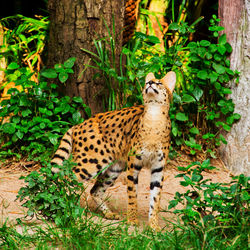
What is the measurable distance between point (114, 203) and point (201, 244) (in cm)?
214

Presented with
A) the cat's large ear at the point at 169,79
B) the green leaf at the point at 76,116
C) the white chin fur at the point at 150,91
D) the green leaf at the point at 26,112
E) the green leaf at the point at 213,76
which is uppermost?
the cat's large ear at the point at 169,79

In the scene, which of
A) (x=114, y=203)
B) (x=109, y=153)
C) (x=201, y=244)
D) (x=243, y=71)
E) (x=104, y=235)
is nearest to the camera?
(x=201, y=244)

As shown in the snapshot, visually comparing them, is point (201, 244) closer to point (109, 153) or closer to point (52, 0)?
point (109, 153)

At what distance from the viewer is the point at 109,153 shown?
474 centimetres

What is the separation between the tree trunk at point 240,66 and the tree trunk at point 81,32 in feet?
4.75

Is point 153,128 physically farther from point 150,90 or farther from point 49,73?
point 49,73

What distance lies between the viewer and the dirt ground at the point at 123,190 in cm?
471

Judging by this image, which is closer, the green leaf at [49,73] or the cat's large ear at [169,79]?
the cat's large ear at [169,79]

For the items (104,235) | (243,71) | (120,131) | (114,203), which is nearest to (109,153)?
(120,131)

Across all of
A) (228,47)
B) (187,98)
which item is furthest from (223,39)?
(187,98)

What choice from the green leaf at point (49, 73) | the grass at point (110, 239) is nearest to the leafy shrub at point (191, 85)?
the green leaf at point (49, 73)

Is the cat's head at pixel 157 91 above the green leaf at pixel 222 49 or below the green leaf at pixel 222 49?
below

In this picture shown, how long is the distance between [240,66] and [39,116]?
2779 mm

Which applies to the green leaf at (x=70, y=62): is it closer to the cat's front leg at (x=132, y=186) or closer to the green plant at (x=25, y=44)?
the green plant at (x=25, y=44)
